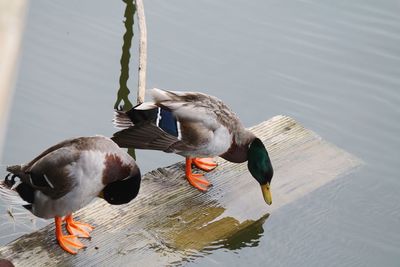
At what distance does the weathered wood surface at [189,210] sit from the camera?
3.62 m

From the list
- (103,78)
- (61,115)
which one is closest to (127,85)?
(103,78)

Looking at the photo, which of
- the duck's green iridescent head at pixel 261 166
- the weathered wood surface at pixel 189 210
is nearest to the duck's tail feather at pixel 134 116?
the weathered wood surface at pixel 189 210

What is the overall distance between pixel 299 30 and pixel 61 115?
2420 millimetres

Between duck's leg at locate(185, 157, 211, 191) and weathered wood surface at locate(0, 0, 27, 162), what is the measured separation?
1.24 m

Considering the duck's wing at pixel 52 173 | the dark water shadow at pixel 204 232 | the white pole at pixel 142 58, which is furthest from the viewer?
the white pole at pixel 142 58

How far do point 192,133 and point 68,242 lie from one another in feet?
3.23

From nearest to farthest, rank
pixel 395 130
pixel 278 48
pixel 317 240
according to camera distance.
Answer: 1. pixel 317 240
2. pixel 395 130
3. pixel 278 48

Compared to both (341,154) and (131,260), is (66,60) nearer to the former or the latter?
(341,154)

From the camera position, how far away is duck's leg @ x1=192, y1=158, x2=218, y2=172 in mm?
4449

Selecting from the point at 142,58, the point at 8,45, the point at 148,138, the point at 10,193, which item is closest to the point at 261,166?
the point at 148,138

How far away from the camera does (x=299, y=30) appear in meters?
6.82

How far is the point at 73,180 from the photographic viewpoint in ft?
11.8

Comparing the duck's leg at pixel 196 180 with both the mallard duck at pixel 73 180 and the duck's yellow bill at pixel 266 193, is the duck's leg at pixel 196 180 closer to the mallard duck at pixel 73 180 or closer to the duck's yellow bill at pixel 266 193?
the duck's yellow bill at pixel 266 193

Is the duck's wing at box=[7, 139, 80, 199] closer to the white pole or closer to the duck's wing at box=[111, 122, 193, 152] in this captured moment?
the duck's wing at box=[111, 122, 193, 152]
